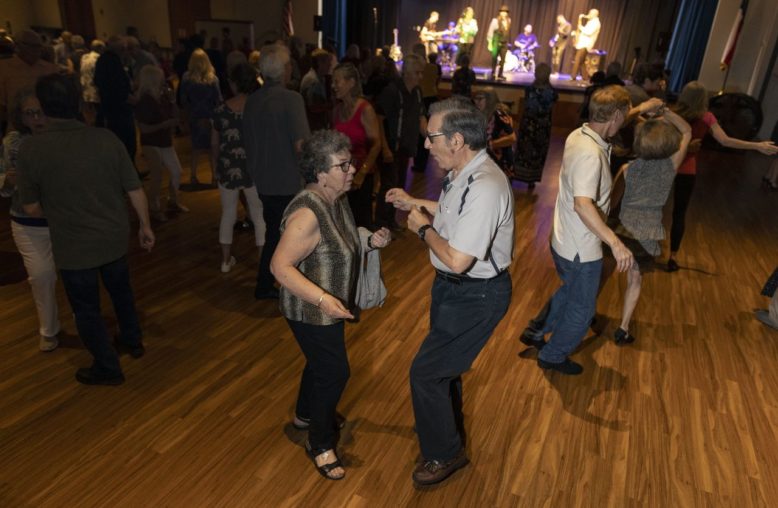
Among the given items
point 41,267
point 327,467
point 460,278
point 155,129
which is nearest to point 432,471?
point 327,467

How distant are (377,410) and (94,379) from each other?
1.41 metres

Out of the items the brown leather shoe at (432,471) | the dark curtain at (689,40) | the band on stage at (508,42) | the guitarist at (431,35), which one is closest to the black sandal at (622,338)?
the brown leather shoe at (432,471)

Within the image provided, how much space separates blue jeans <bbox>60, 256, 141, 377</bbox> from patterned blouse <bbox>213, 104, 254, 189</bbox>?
1.16m

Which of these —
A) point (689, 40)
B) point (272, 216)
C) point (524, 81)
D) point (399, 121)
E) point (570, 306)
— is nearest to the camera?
point (570, 306)

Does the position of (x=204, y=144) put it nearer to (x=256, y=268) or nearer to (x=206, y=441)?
(x=256, y=268)

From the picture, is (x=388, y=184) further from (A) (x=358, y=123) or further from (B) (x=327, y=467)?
(B) (x=327, y=467)

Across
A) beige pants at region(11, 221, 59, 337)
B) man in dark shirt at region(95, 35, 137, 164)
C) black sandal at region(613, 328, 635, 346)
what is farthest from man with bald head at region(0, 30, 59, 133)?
black sandal at region(613, 328, 635, 346)

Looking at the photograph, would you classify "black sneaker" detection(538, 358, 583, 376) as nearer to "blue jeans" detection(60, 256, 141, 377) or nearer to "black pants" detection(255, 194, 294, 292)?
"black pants" detection(255, 194, 294, 292)

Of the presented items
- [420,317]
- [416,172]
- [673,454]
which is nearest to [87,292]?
[420,317]

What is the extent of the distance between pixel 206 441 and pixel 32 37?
398cm

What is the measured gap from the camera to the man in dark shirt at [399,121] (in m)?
4.42

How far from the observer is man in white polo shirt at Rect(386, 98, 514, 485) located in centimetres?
172

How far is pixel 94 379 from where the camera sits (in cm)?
258

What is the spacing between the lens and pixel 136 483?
6.73ft
